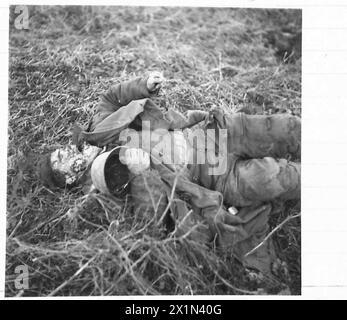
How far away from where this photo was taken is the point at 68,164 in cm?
226

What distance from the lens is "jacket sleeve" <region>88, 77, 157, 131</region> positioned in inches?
92.0

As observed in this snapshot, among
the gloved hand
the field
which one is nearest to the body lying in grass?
the gloved hand

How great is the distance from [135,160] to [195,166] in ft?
1.06

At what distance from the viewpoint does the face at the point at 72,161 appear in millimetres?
2256

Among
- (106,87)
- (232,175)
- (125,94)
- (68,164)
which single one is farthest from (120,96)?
(232,175)

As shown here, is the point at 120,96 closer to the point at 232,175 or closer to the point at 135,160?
the point at 135,160

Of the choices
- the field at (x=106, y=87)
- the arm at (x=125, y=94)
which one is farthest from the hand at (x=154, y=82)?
the field at (x=106, y=87)

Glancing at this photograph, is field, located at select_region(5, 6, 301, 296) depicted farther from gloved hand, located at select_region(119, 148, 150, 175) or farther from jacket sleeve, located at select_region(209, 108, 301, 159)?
jacket sleeve, located at select_region(209, 108, 301, 159)

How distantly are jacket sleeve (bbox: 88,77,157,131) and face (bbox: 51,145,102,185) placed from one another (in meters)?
0.14

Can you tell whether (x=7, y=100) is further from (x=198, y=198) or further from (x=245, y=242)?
(x=245, y=242)

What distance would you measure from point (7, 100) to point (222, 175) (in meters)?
1.26

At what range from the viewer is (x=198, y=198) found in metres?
2.21

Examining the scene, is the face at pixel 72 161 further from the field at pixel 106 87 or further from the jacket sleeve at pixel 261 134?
the jacket sleeve at pixel 261 134
